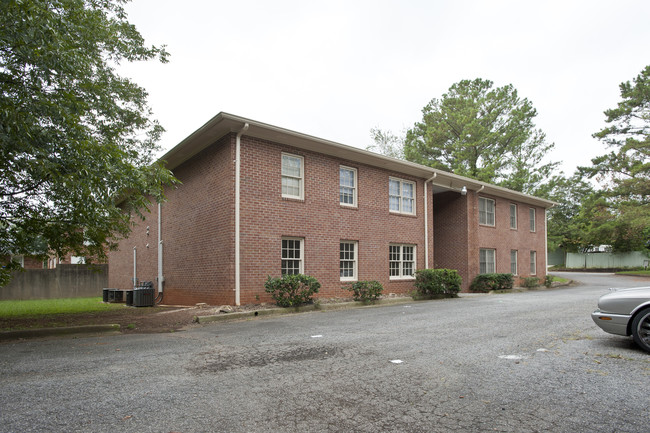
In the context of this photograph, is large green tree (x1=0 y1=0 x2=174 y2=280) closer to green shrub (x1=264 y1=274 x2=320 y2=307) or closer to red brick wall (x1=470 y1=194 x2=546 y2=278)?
green shrub (x1=264 y1=274 x2=320 y2=307)

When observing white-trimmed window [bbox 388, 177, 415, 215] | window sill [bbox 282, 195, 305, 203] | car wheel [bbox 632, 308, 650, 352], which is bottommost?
car wheel [bbox 632, 308, 650, 352]

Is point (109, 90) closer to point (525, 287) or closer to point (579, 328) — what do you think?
point (579, 328)

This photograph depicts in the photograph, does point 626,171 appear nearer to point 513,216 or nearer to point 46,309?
point 513,216

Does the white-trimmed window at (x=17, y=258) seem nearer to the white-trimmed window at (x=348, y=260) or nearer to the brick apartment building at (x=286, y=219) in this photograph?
the brick apartment building at (x=286, y=219)

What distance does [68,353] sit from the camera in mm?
6832

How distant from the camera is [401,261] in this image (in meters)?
18.6

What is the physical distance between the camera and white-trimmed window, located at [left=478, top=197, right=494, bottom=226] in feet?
76.6

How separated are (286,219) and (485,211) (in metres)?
13.9

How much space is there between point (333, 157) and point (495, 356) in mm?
11192

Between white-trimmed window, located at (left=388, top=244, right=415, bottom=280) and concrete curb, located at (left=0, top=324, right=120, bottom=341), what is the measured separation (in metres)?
11.6

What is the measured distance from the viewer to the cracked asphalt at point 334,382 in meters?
3.71

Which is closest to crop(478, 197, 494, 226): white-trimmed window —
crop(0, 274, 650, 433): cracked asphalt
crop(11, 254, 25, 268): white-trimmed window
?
crop(0, 274, 650, 433): cracked asphalt

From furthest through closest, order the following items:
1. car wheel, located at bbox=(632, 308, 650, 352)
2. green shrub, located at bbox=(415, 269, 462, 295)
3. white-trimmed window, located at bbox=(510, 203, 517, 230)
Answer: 1. white-trimmed window, located at bbox=(510, 203, 517, 230)
2. green shrub, located at bbox=(415, 269, 462, 295)
3. car wheel, located at bbox=(632, 308, 650, 352)

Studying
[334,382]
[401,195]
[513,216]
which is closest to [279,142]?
[401,195]
